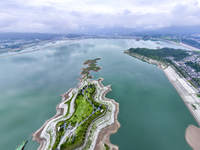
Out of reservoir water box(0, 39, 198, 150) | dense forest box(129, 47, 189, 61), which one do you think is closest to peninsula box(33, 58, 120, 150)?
reservoir water box(0, 39, 198, 150)

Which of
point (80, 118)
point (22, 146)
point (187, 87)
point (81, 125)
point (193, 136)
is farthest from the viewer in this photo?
point (187, 87)

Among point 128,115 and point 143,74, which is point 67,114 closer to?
point 128,115

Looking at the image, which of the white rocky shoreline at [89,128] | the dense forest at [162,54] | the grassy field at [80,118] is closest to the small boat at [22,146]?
the white rocky shoreline at [89,128]

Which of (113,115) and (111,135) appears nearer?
(111,135)

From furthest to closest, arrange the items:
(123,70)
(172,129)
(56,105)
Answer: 1. (123,70)
2. (56,105)
3. (172,129)

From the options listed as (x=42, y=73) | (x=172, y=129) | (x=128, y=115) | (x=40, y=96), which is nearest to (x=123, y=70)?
(x=128, y=115)

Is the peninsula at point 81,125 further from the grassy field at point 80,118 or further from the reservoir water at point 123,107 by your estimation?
the reservoir water at point 123,107

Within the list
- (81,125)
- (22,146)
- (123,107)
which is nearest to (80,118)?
(81,125)

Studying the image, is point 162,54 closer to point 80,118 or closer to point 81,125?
point 80,118
